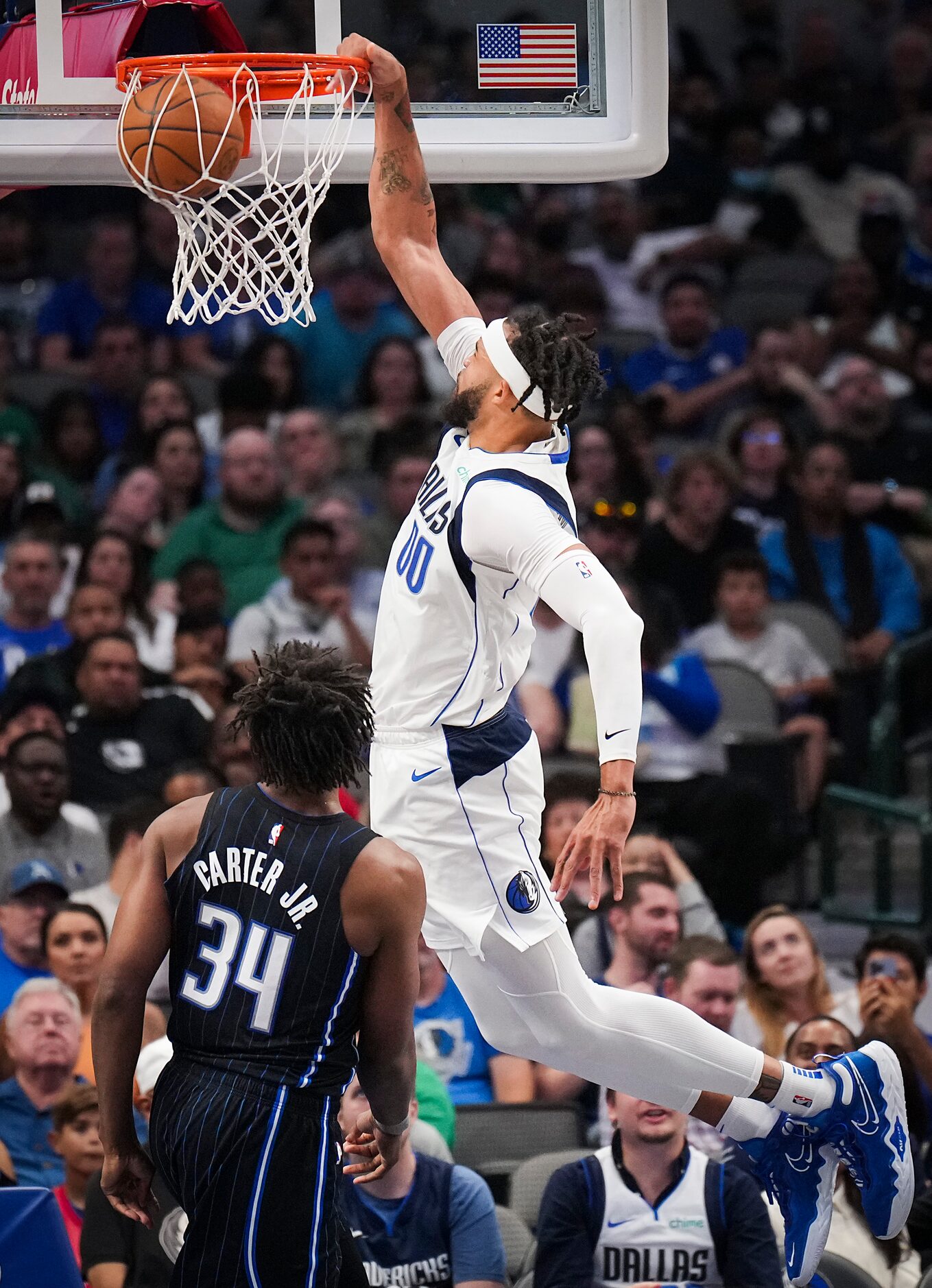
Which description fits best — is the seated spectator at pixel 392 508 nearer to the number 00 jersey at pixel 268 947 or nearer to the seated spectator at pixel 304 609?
the seated spectator at pixel 304 609

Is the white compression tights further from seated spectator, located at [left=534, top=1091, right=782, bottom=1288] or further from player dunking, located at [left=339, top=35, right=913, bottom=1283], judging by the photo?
seated spectator, located at [left=534, top=1091, right=782, bottom=1288]

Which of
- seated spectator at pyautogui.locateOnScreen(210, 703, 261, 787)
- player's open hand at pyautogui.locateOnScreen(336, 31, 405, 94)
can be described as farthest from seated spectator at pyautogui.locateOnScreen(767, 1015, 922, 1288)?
player's open hand at pyautogui.locateOnScreen(336, 31, 405, 94)

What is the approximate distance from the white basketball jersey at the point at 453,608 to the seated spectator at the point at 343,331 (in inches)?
258

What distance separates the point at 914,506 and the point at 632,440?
66.9 inches

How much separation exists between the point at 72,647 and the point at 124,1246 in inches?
145

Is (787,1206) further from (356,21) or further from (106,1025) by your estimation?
(356,21)

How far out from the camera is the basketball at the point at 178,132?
5219 mm

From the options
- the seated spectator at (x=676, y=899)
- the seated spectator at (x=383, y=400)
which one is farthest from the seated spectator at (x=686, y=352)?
the seated spectator at (x=676, y=899)

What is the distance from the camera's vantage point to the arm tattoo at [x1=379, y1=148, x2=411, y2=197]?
5.30 metres

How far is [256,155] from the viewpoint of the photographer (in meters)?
5.47

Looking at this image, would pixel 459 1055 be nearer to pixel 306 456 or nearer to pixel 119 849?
pixel 119 849

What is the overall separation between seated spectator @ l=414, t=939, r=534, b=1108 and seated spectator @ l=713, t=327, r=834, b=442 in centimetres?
516

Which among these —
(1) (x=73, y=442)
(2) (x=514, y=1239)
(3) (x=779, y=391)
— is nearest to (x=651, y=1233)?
(2) (x=514, y=1239)

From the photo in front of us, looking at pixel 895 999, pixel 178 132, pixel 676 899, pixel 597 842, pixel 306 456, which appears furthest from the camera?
pixel 306 456
